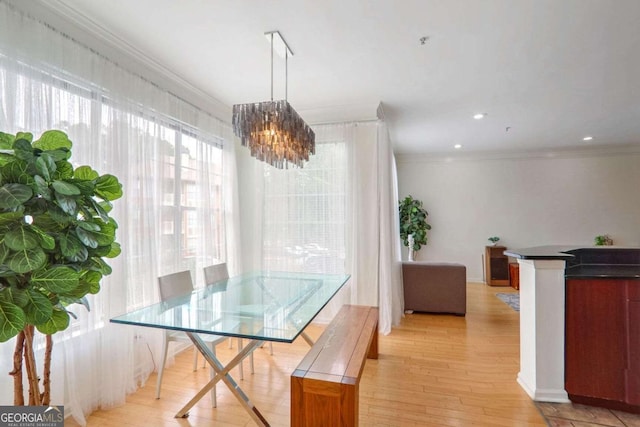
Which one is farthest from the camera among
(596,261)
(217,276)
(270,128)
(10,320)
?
(217,276)

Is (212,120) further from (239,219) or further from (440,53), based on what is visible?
(440,53)

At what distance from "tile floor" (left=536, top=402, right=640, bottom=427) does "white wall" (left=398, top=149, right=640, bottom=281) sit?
14.6 ft

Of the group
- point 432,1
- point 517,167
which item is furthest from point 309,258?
point 517,167

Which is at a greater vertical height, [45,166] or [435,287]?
[45,166]

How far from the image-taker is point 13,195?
37.2 inches

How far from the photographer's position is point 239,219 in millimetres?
4004

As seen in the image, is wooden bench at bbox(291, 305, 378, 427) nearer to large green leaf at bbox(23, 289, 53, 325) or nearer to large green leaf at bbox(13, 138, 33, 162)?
large green leaf at bbox(23, 289, 53, 325)

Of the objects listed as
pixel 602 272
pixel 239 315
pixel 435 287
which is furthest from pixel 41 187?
pixel 435 287

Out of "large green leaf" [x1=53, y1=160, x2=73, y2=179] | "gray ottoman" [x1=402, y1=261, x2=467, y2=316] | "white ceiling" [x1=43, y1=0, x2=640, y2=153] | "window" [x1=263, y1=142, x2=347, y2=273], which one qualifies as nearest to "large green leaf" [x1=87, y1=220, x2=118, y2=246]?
"large green leaf" [x1=53, y1=160, x2=73, y2=179]

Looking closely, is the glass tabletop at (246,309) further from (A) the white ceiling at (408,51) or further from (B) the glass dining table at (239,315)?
(A) the white ceiling at (408,51)

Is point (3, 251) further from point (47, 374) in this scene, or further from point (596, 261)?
point (596, 261)

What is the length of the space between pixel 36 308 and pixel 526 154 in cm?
731

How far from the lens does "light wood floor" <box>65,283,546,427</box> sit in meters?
1.98

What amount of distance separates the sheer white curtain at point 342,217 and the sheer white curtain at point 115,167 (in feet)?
3.26
